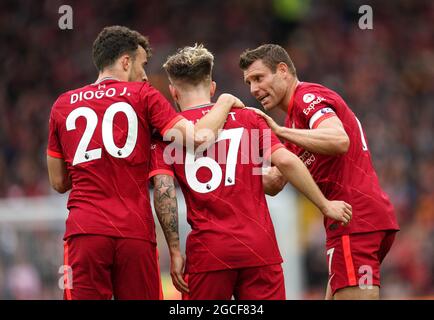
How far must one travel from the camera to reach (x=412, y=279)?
14234 mm

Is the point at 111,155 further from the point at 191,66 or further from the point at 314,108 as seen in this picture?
the point at 314,108

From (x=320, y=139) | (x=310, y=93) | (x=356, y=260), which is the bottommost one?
(x=356, y=260)

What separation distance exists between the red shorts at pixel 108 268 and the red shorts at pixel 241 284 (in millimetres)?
319

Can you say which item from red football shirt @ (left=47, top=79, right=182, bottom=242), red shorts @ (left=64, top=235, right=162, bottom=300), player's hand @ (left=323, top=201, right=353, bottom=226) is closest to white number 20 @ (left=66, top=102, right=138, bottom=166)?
red football shirt @ (left=47, top=79, right=182, bottom=242)

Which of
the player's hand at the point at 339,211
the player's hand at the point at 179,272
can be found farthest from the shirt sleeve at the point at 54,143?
the player's hand at the point at 339,211

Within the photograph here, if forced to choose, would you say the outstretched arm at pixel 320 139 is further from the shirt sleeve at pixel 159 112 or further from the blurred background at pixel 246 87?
the blurred background at pixel 246 87

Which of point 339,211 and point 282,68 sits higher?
point 282,68

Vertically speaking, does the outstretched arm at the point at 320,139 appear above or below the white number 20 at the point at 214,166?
above

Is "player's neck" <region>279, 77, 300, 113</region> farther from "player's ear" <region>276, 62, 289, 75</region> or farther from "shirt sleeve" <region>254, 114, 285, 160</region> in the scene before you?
"shirt sleeve" <region>254, 114, 285, 160</region>

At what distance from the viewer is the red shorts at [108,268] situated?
6.03 m

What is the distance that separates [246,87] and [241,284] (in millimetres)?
12146

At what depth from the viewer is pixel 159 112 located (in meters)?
6.14

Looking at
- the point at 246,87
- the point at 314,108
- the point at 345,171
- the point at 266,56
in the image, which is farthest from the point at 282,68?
the point at 246,87

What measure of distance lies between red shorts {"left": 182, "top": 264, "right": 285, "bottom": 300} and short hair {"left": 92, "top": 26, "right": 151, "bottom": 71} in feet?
4.95
